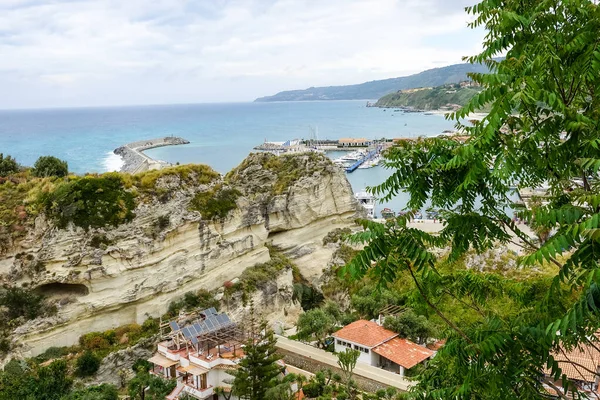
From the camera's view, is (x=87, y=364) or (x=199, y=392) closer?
(x=199, y=392)

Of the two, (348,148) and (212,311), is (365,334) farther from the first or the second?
(348,148)

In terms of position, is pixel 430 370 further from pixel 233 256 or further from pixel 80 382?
pixel 233 256

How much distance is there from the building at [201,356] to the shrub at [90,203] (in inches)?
236

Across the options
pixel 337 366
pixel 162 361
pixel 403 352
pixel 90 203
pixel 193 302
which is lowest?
pixel 337 366

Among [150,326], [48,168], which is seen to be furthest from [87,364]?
[48,168]

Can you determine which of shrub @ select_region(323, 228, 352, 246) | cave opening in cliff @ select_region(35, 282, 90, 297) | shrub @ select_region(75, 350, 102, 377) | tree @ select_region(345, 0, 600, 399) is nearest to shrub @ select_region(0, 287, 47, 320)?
cave opening in cliff @ select_region(35, 282, 90, 297)

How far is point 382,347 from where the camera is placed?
2317 cm

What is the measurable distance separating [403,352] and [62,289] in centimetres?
1654

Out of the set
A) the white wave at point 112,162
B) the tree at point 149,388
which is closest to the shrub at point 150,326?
the tree at point 149,388

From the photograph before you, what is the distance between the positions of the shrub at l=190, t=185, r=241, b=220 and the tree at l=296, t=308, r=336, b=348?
25.3 feet

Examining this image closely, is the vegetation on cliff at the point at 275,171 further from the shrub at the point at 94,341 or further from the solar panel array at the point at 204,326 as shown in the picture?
the shrub at the point at 94,341

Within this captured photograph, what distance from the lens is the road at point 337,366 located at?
20781mm

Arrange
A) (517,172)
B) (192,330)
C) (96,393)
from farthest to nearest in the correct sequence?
(192,330), (96,393), (517,172)

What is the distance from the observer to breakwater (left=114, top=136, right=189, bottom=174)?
2761 inches
